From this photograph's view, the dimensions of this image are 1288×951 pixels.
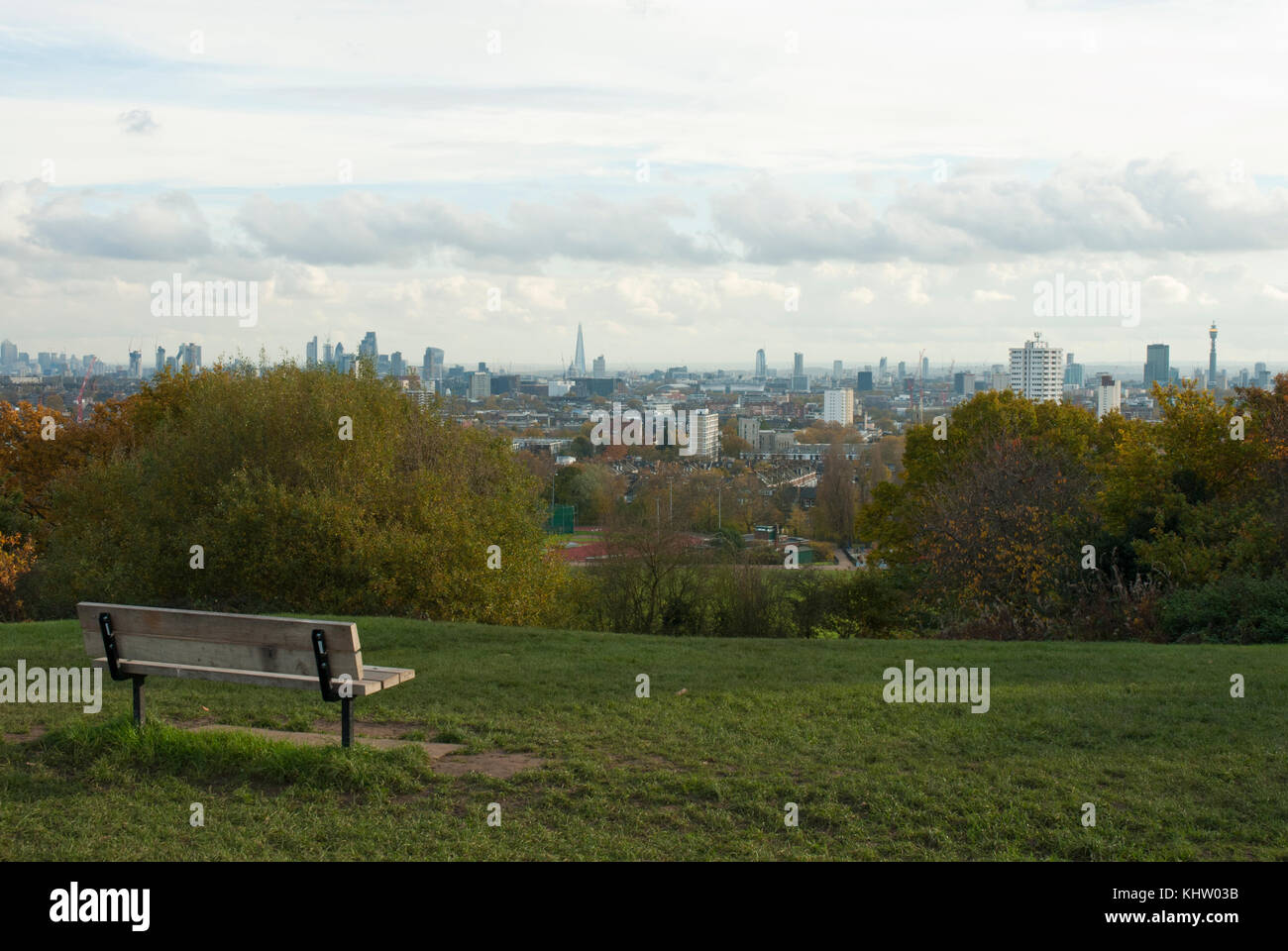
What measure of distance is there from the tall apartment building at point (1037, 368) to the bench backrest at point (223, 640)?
60710 mm

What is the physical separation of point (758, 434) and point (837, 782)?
90225mm

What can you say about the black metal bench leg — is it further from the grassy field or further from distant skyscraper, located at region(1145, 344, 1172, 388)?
distant skyscraper, located at region(1145, 344, 1172, 388)

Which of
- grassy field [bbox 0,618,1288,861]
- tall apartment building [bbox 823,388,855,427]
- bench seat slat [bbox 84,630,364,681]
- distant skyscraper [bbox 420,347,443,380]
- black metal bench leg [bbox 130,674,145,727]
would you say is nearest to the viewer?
grassy field [bbox 0,618,1288,861]

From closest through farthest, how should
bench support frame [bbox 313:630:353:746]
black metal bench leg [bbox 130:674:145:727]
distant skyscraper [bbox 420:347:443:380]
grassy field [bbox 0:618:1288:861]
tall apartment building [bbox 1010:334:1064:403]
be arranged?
1. grassy field [bbox 0:618:1288:861]
2. bench support frame [bbox 313:630:353:746]
3. black metal bench leg [bbox 130:674:145:727]
4. tall apartment building [bbox 1010:334:1064:403]
5. distant skyscraper [bbox 420:347:443:380]

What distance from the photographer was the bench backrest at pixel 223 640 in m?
6.99

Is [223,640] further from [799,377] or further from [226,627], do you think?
[799,377]

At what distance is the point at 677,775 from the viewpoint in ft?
22.4

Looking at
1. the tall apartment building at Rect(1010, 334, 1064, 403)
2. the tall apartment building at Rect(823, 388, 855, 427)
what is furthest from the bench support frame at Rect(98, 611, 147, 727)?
the tall apartment building at Rect(823, 388, 855, 427)

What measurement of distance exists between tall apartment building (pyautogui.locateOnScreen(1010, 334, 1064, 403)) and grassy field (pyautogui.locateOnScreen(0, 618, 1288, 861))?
56.6 metres

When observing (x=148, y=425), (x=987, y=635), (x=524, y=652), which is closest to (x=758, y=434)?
(x=148, y=425)

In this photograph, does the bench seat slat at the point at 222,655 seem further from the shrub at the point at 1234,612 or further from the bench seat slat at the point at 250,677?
the shrub at the point at 1234,612

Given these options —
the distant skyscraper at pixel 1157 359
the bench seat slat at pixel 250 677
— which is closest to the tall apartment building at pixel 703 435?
the distant skyscraper at pixel 1157 359

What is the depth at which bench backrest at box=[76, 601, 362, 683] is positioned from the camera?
6.99 m

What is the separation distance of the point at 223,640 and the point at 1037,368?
64.6 metres
